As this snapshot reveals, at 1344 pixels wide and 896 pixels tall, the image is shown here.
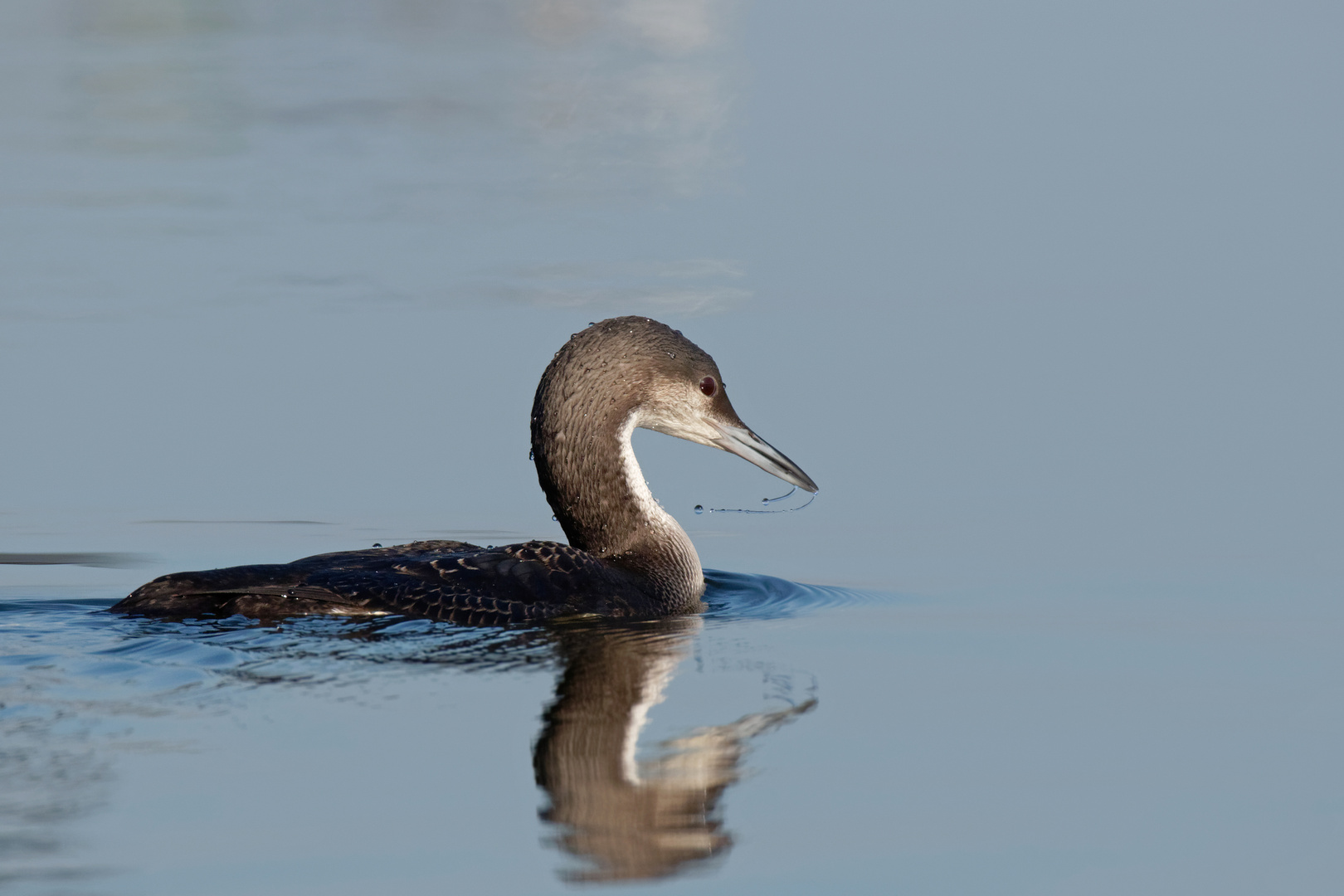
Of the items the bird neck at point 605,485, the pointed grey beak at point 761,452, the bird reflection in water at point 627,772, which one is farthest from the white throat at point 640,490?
the bird reflection in water at point 627,772

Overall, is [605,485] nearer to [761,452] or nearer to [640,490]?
[640,490]

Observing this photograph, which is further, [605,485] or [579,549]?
[605,485]

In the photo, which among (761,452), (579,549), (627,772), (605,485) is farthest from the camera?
(761,452)

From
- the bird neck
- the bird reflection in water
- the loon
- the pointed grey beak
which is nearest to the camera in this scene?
the bird reflection in water

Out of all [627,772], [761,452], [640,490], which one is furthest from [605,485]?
[627,772]

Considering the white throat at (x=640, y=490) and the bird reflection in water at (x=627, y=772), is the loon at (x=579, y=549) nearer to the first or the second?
the white throat at (x=640, y=490)

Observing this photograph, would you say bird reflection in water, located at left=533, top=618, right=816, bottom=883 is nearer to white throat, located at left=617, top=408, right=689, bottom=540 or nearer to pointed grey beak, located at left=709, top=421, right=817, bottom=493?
white throat, located at left=617, top=408, right=689, bottom=540

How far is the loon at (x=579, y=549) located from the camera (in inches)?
223

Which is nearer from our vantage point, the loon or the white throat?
the loon

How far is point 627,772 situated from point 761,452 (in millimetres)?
2688

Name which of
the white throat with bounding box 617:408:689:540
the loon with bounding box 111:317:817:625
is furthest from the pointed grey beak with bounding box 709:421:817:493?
the white throat with bounding box 617:408:689:540

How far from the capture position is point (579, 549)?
252 inches

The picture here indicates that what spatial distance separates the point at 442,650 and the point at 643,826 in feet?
5.26

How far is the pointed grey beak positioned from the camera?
6.78 metres
